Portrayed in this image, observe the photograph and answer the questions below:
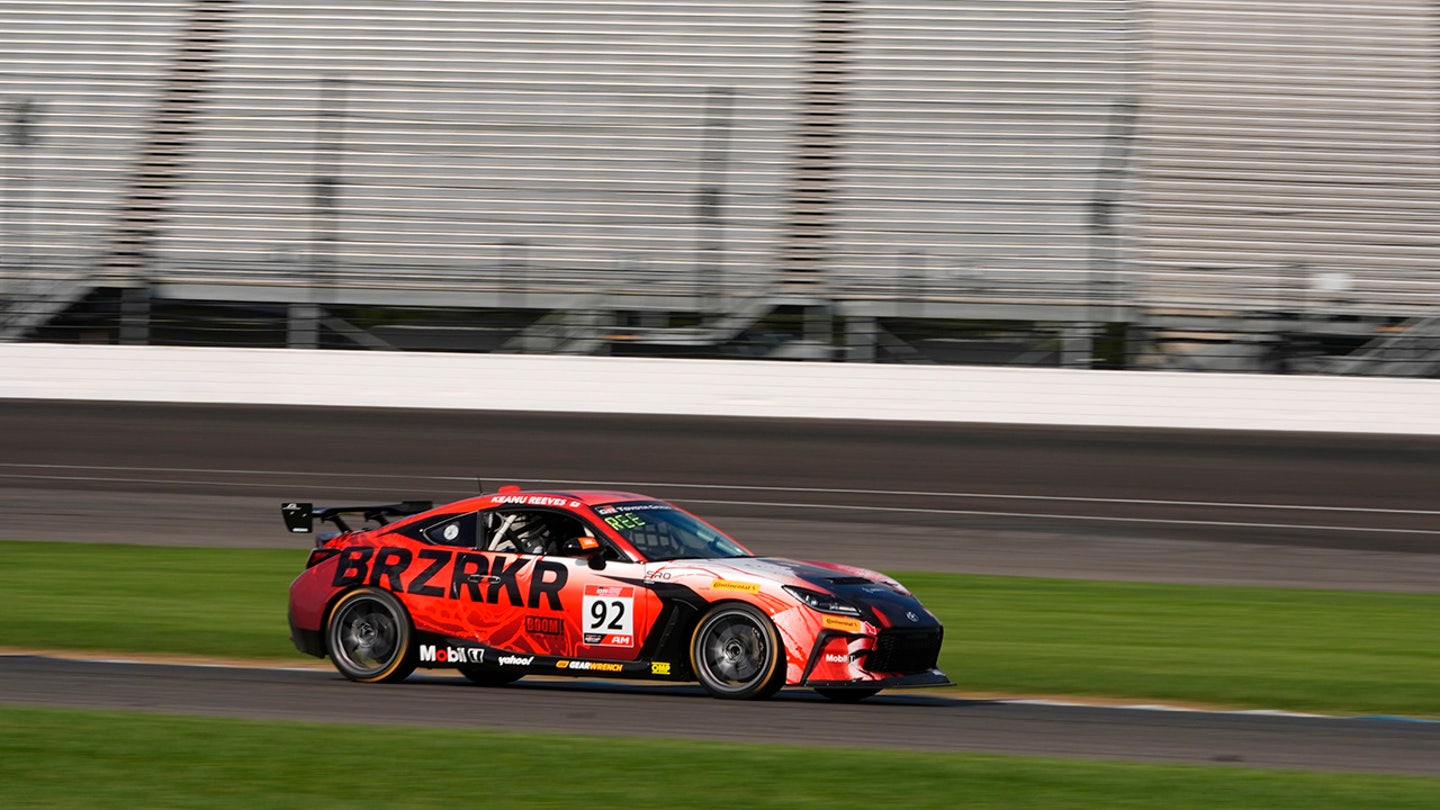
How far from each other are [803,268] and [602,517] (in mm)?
18094

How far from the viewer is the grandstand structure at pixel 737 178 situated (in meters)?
25.8

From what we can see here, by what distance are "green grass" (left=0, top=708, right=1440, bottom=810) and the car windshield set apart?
1.93 metres

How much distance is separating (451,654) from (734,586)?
5.61 feet

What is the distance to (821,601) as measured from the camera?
9.00 m

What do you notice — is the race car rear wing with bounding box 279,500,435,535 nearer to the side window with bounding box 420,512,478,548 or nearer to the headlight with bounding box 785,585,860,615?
the side window with bounding box 420,512,478,548

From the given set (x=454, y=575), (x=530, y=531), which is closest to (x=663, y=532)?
(x=530, y=531)

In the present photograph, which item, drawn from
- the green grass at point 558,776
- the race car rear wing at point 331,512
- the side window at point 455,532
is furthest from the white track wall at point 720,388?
the green grass at point 558,776

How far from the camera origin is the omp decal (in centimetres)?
972

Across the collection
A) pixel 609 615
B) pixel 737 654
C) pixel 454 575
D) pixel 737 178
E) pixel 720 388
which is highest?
pixel 737 178

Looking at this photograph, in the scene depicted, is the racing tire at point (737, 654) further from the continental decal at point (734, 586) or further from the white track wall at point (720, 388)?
the white track wall at point (720, 388)

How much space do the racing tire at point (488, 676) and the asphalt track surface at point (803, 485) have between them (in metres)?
0.11

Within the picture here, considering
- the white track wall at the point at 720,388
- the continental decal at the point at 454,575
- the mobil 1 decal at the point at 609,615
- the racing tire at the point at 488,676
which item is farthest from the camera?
the white track wall at the point at 720,388

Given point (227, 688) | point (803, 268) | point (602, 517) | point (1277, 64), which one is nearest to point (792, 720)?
point (602, 517)

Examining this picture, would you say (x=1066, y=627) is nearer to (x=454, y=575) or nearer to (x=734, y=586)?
(x=734, y=586)
